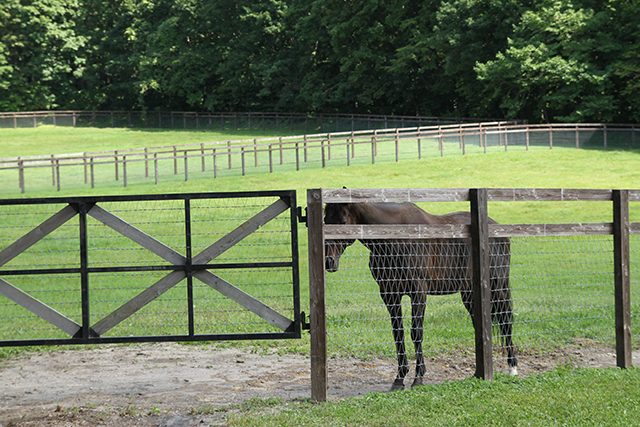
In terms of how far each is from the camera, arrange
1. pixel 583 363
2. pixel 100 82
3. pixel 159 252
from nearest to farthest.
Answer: pixel 159 252 < pixel 583 363 < pixel 100 82

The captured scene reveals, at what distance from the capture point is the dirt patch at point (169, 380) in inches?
206

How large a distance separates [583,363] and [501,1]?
34.6 m

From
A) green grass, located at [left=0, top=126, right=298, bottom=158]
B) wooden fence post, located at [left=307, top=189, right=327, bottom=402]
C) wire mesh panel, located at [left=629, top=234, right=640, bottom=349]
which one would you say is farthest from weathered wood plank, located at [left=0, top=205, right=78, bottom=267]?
green grass, located at [left=0, top=126, right=298, bottom=158]

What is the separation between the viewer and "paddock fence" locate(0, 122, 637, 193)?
23312 millimetres

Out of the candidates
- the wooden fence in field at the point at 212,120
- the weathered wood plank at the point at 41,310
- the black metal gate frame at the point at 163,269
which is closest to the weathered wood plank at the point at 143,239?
the black metal gate frame at the point at 163,269

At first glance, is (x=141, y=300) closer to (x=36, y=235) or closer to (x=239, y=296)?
(x=239, y=296)

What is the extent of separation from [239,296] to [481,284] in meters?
2.11

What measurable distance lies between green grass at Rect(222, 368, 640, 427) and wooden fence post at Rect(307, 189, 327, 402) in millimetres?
181

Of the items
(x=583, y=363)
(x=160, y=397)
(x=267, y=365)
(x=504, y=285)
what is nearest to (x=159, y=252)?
(x=160, y=397)

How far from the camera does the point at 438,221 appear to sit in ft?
21.5

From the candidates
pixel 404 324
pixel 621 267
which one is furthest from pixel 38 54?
pixel 621 267

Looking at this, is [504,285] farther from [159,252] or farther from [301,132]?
[301,132]

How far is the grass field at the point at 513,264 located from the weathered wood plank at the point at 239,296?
808 millimetres

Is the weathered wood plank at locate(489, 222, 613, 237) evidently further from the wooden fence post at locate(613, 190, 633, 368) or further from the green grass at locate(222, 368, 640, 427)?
the green grass at locate(222, 368, 640, 427)
